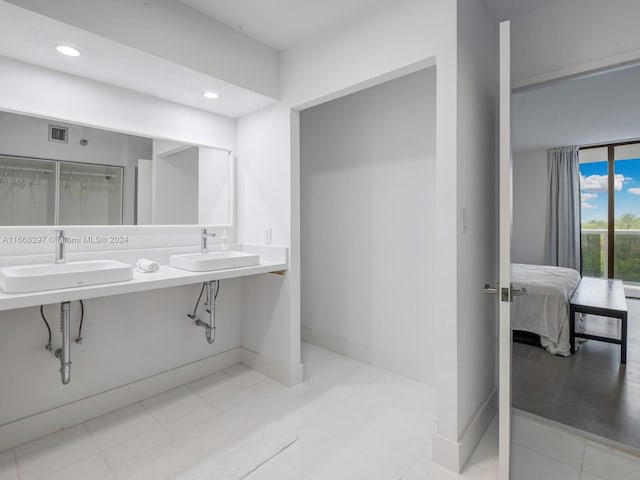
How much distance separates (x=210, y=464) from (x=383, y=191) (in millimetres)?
2089

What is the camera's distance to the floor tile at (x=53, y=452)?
1.57 m

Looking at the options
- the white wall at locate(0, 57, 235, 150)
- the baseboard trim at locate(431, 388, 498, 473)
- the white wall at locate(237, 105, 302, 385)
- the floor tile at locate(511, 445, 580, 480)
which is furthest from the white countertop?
the floor tile at locate(511, 445, 580, 480)

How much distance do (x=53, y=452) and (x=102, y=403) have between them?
13.7 inches

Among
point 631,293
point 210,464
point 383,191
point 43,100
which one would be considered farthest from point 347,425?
point 43,100

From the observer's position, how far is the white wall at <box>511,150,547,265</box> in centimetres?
223

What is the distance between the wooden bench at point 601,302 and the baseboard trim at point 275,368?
1925 millimetres

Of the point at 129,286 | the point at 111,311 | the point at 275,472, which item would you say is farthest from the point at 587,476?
the point at 111,311

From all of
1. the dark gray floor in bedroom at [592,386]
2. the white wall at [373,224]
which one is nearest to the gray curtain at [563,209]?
the dark gray floor in bedroom at [592,386]

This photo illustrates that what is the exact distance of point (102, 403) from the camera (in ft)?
6.62

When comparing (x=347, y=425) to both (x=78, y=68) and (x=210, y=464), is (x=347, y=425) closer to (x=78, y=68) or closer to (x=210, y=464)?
(x=210, y=464)

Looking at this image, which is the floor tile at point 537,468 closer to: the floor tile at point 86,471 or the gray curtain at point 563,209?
the gray curtain at point 563,209

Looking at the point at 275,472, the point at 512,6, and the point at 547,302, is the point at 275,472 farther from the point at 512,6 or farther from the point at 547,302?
the point at 512,6

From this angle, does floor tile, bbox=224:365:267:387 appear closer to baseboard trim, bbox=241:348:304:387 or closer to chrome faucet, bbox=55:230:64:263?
baseboard trim, bbox=241:348:304:387

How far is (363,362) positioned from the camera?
9.08ft
